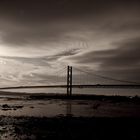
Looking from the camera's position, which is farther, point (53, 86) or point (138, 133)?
point (53, 86)

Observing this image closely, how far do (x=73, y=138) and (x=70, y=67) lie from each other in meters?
77.2

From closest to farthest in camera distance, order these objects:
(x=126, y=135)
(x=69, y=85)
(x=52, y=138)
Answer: (x=52, y=138), (x=126, y=135), (x=69, y=85)

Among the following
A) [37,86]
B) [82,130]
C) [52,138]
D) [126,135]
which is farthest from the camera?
[37,86]

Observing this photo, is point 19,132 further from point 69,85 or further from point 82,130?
point 69,85

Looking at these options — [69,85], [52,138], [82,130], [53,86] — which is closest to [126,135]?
[82,130]

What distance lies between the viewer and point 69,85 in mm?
77438

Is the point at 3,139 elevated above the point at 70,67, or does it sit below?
below

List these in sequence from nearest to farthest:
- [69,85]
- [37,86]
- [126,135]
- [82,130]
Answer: [126,135] < [82,130] < [69,85] < [37,86]

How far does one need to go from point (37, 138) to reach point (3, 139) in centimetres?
146

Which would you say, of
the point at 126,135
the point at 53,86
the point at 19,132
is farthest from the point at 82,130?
the point at 53,86

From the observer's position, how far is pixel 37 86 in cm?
8569

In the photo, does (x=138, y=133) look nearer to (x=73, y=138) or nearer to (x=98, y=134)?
(x=98, y=134)

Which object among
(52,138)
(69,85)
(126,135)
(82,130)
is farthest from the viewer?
(69,85)

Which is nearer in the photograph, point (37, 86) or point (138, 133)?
point (138, 133)
